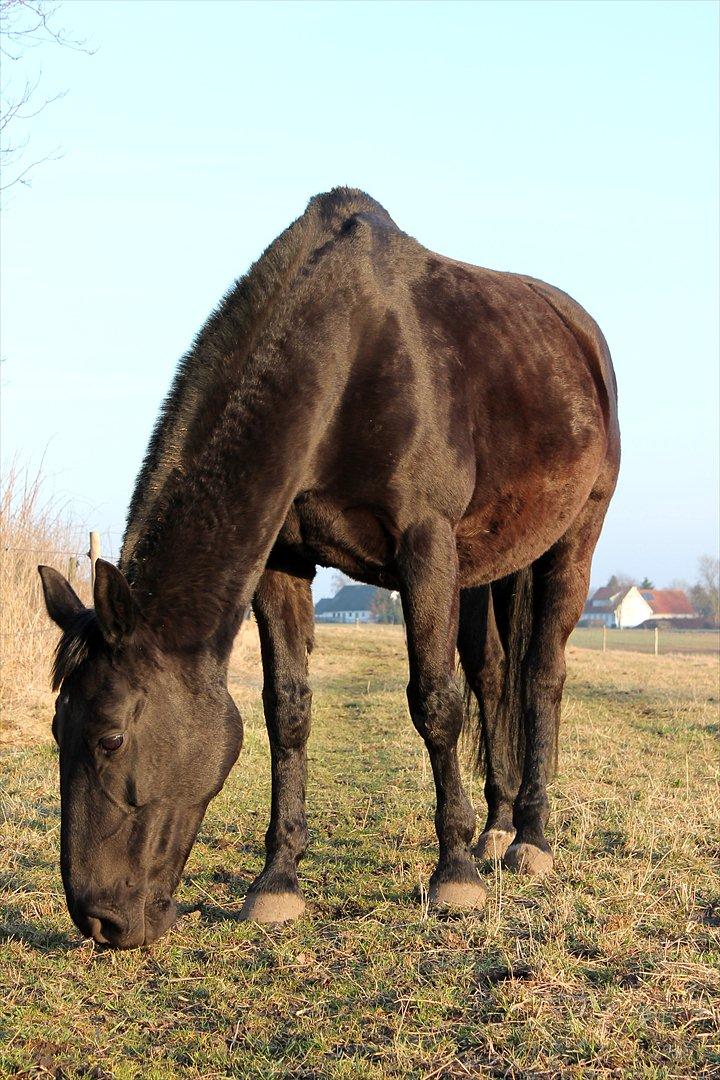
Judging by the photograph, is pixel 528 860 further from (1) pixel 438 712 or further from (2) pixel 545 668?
(2) pixel 545 668

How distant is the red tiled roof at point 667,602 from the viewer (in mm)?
107562

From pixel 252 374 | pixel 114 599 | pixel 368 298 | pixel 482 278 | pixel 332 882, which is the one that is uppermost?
pixel 482 278

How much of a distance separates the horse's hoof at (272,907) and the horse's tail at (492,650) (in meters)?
2.17

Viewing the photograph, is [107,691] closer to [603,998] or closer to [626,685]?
[603,998]

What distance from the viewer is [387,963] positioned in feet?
11.7

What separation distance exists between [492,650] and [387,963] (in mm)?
2982

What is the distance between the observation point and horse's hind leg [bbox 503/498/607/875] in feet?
17.1

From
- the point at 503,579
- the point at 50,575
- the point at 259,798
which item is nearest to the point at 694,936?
the point at 50,575

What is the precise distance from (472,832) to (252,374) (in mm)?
2137

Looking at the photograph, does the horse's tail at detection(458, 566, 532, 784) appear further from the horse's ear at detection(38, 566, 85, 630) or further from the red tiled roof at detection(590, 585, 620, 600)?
the red tiled roof at detection(590, 585, 620, 600)

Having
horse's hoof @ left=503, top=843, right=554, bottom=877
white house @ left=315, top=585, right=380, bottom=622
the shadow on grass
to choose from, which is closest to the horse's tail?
horse's hoof @ left=503, top=843, right=554, bottom=877

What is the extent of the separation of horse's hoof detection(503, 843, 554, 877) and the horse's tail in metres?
1.20

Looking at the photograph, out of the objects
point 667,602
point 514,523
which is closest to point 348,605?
point 667,602

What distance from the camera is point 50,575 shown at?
3688 mm
